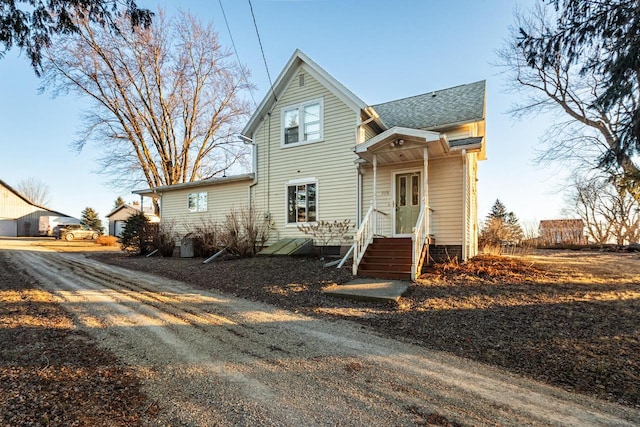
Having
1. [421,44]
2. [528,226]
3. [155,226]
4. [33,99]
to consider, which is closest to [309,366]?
[421,44]

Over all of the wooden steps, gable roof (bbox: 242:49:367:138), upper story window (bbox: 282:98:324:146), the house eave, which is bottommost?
the wooden steps

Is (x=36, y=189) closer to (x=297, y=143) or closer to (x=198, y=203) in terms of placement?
(x=198, y=203)

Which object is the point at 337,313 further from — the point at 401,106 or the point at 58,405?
the point at 401,106

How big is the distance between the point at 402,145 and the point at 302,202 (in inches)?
186

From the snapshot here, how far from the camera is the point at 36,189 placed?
58125 mm

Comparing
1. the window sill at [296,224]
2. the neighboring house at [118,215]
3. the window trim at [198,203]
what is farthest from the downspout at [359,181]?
the neighboring house at [118,215]

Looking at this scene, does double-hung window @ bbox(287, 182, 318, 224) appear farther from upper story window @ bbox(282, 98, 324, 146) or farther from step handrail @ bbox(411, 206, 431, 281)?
step handrail @ bbox(411, 206, 431, 281)

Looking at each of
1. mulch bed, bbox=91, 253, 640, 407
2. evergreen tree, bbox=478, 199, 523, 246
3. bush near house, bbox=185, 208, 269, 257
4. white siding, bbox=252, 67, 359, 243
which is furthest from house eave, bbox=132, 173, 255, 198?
evergreen tree, bbox=478, 199, 523, 246

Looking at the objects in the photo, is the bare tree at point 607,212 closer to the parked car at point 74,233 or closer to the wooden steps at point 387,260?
the wooden steps at point 387,260

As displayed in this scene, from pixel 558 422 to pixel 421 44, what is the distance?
12.5 meters

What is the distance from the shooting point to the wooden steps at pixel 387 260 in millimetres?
8078

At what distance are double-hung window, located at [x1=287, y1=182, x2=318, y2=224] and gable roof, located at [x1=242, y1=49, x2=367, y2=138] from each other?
328 centimetres

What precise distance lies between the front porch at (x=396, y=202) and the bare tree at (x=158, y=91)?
17.7m

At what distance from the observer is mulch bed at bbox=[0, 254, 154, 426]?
236 centimetres
